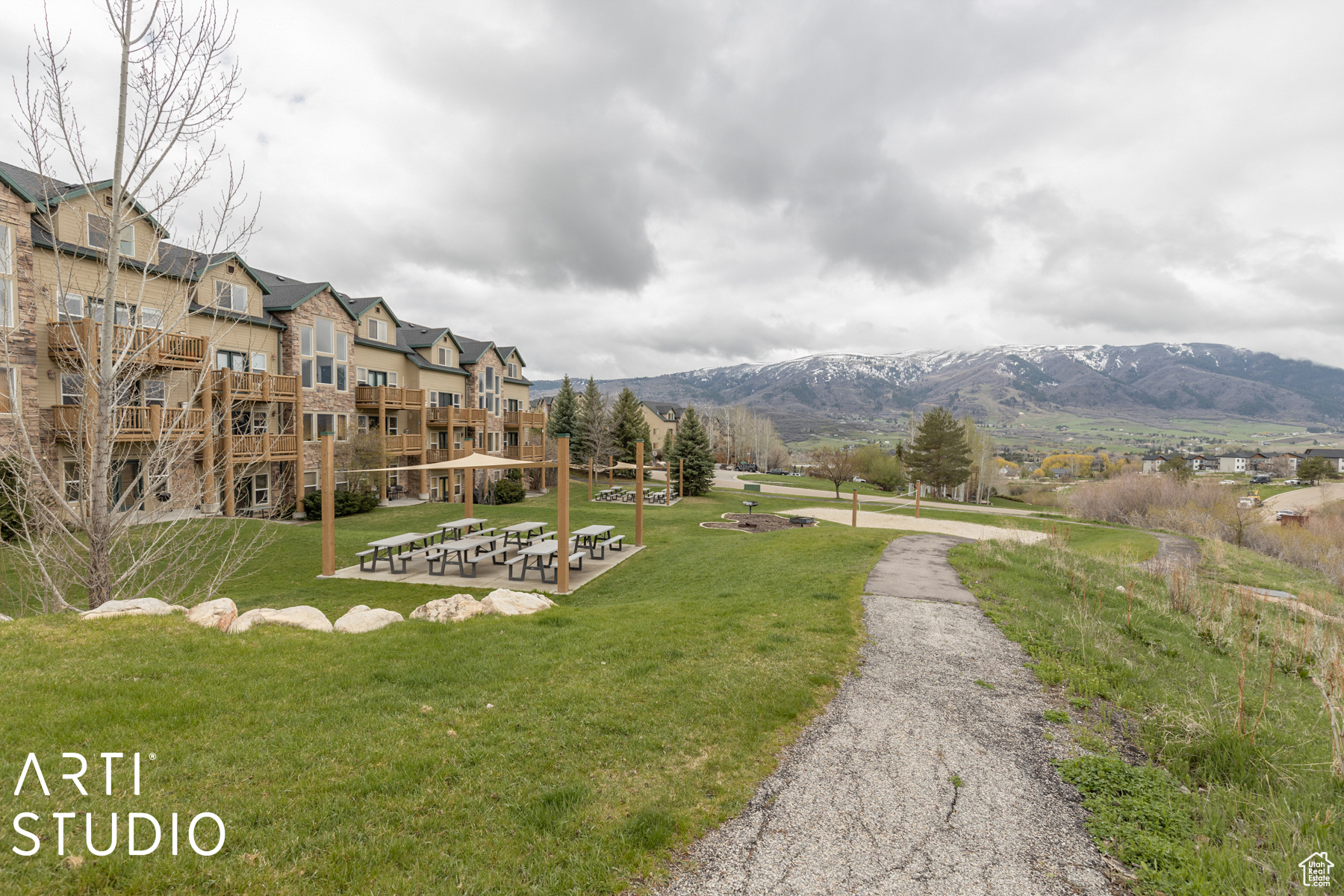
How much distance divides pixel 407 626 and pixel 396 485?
26.2 m

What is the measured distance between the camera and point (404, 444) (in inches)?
1238

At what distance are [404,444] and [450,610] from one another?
994 inches

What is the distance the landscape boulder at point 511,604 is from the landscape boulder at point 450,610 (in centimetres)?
17

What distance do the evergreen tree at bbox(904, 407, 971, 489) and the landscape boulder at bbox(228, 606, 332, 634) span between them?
57.2 meters

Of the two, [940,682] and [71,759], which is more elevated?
[71,759]

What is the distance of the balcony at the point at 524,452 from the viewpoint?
39312 mm

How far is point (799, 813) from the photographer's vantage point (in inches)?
171

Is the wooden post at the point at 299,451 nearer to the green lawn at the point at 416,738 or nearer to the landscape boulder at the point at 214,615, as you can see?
the landscape boulder at the point at 214,615

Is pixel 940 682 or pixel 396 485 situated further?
pixel 396 485

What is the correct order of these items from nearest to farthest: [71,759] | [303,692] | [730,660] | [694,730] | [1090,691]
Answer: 1. [71,759]
2. [694,730]
3. [303,692]
4. [1090,691]
5. [730,660]

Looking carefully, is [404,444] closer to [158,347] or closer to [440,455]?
[440,455]

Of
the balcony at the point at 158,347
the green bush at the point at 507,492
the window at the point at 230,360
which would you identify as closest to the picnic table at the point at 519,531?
the balcony at the point at 158,347

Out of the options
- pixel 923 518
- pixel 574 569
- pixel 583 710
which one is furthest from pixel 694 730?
pixel 923 518

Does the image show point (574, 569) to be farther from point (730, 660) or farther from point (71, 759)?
point (71, 759)
